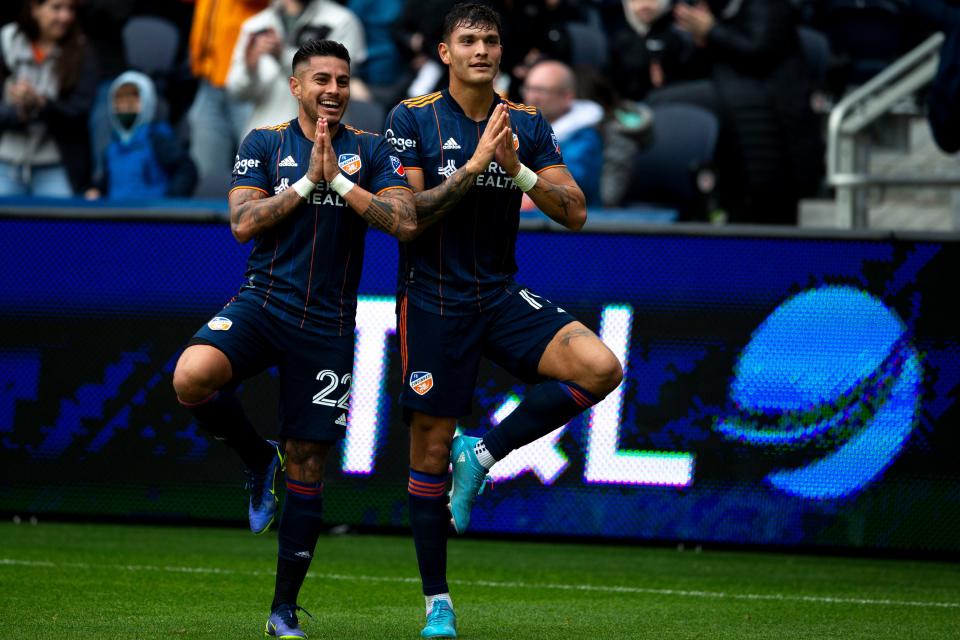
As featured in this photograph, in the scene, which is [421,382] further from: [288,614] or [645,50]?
[645,50]

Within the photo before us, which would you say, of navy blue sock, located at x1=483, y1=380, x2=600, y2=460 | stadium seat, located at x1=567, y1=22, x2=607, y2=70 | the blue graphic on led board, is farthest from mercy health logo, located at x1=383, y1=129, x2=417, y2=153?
stadium seat, located at x1=567, y1=22, x2=607, y2=70

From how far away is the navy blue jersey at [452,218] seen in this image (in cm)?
628

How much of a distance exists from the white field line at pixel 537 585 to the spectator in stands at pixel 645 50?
20.3 feet

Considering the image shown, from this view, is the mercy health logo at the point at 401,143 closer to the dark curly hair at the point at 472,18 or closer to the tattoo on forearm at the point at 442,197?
the tattoo on forearm at the point at 442,197

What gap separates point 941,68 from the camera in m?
9.56

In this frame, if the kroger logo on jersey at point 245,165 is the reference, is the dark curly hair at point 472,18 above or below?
above

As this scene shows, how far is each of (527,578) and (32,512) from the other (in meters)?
3.14

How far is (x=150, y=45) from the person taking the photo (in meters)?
14.2

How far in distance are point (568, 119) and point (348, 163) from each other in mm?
4931

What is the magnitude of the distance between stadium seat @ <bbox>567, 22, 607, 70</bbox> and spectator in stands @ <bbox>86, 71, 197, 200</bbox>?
3.60 meters

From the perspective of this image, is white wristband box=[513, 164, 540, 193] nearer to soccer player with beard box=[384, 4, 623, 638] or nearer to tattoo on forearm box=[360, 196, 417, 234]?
soccer player with beard box=[384, 4, 623, 638]

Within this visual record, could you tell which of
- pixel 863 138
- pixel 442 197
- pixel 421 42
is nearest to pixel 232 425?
pixel 442 197

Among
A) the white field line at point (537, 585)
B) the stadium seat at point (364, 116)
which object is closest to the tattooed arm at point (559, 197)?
the white field line at point (537, 585)

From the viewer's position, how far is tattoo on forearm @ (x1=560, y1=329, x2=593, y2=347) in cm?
623
